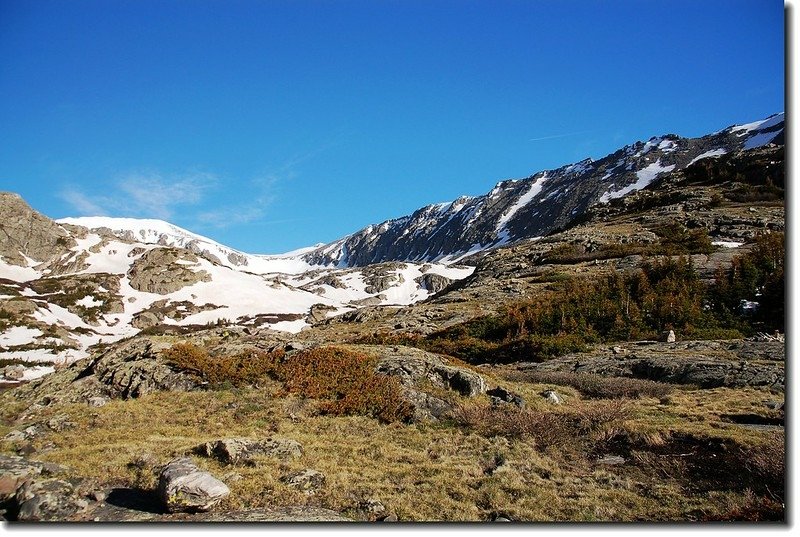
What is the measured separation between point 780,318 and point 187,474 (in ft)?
110

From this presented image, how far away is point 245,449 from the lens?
36.4ft

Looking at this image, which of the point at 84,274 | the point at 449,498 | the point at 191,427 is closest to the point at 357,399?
the point at 191,427

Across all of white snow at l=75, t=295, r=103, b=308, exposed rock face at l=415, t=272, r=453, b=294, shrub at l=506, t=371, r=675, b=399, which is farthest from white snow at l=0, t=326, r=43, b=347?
exposed rock face at l=415, t=272, r=453, b=294

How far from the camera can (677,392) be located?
17391 millimetres

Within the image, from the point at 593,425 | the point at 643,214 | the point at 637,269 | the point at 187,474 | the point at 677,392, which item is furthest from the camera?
the point at 643,214

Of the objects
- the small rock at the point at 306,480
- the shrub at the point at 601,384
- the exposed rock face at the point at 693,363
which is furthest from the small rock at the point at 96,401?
the exposed rock face at the point at 693,363

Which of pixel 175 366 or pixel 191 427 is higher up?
pixel 175 366

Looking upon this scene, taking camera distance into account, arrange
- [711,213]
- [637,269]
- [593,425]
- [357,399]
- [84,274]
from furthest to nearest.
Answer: [84,274] → [711,213] → [637,269] → [357,399] → [593,425]

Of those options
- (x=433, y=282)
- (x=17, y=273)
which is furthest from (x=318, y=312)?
(x=17, y=273)

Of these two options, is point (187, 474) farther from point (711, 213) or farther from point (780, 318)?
point (711, 213)

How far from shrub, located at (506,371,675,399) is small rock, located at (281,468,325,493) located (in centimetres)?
1228

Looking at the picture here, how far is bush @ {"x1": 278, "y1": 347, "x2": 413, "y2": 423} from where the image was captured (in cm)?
1530

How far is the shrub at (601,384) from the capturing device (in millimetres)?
17469

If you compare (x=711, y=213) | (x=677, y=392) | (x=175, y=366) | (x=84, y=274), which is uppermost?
(x=84, y=274)
